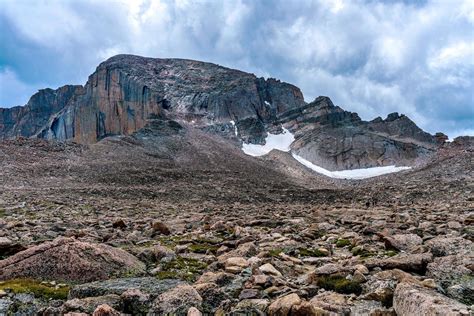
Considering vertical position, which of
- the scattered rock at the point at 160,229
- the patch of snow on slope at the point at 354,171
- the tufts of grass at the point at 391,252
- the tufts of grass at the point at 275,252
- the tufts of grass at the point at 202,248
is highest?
the patch of snow on slope at the point at 354,171

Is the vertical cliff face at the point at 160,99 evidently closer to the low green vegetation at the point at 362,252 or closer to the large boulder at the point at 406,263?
the low green vegetation at the point at 362,252

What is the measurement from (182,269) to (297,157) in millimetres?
119321

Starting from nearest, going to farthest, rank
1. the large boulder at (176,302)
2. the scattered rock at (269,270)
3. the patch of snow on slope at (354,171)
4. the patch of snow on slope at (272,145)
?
the large boulder at (176,302) → the scattered rock at (269,270) → the patch of snow on slope at (354,171) → the patch of snow on slope at (272,145)

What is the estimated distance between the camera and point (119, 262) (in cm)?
839

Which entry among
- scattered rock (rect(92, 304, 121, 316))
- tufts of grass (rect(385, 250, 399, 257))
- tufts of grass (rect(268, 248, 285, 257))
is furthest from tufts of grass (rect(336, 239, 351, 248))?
scattered rock (rect(92, 304, 121, 316))

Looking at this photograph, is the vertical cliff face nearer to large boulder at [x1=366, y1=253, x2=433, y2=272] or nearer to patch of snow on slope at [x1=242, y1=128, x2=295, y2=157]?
patch of snow on slope at [x1=242, y1=128, x2=295, y2=157]

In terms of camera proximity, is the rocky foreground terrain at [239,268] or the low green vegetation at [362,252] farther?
the low green vegetation at [362,252]

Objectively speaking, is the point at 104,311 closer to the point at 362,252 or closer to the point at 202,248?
the point at 202,248

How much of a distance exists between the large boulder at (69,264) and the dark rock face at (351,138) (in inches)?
4558

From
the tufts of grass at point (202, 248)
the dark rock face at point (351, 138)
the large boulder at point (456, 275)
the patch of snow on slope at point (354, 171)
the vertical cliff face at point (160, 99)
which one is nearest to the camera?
the large boulder at point (456, 275)

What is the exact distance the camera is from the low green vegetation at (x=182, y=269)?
8.02m

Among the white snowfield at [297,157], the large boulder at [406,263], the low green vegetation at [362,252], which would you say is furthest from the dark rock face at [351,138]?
the large boulder at [406,263]

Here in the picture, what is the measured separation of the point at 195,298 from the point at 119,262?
2.97 m

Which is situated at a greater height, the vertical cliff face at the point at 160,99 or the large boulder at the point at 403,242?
the vertical cliff face at the point at 160,99
